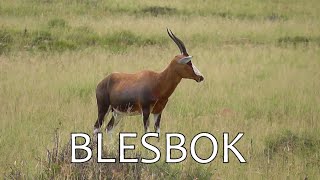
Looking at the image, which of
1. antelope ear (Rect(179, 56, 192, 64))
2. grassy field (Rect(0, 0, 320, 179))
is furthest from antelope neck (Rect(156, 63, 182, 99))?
grassy field (Rect(0, 0, 320, 179))

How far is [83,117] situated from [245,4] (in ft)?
59.9

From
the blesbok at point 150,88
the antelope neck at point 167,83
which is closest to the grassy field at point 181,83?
the blesbok at point 150,88

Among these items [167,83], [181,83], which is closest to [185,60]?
[167,83]

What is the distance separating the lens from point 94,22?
18.1m

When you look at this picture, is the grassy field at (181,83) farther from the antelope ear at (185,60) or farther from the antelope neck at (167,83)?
the antelope ear at (185,60)

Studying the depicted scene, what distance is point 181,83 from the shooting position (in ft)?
35.2

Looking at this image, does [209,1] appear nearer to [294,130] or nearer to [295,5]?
[295,5]

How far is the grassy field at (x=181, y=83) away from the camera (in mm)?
5883

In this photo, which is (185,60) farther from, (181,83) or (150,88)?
(181,83)

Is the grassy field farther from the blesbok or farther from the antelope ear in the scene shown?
the antelope ear

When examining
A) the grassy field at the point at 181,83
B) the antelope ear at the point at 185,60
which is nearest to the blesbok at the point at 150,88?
the antelope ear at the point at 185,60

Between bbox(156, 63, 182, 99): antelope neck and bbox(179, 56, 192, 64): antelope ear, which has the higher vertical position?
bbox(179, 56, 192, 64): antelope ear

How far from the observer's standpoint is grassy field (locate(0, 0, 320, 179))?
5883mm

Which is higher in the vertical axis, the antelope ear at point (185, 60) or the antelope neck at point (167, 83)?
the antelope ear at point (185, 60)
